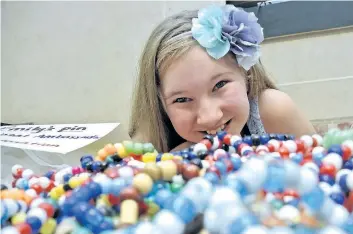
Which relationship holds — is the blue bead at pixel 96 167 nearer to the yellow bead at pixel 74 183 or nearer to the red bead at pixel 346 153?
the yellow bead at pixel 74 183

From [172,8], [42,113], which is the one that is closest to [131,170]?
[172,8]

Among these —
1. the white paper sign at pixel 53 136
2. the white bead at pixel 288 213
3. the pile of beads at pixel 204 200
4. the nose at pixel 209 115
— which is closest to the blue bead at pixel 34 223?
the pile of beads at pixel 204 200

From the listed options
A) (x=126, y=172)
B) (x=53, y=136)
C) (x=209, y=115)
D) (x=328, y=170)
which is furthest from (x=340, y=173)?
(x=53, y=136)

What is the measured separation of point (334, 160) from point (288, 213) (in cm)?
8

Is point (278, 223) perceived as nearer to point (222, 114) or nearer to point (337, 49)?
point (222, 114)

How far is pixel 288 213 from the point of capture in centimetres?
19

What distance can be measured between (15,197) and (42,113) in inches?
38.9

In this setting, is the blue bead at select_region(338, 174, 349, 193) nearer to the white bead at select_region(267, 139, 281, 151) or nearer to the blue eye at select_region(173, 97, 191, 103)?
the white bead at select_region(267, 139, 281, 151)

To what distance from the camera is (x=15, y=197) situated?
24 centimetres

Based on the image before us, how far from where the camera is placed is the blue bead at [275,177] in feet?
0.58

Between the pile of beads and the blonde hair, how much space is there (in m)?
0.39

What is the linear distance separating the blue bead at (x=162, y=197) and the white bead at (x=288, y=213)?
1.8 inches

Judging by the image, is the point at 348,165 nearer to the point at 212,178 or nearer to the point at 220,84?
the point at 212,178

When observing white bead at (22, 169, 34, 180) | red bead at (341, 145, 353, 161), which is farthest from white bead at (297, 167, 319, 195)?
white bead at (22, 169, 34, 180)
